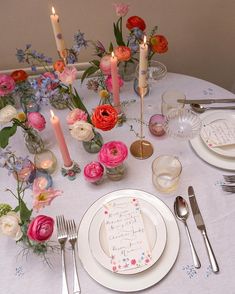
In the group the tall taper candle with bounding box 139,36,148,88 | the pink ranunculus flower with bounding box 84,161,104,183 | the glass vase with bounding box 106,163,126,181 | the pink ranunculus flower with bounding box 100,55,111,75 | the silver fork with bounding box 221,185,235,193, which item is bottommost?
the silver fork with bounding box 221,185,235,193

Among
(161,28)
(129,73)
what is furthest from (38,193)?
(161,28)

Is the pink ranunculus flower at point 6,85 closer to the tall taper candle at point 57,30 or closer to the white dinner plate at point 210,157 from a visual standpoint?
the tall taper candle at point 57,30

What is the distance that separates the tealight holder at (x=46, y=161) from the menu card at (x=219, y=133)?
0.50 meters

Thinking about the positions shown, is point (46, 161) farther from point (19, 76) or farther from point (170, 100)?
point (170, 100)

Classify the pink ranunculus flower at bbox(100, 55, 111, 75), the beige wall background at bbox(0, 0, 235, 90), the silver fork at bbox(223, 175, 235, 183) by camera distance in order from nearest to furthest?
the silver fork at bbox(223, 175, 235, 183)
the pink ranunculus flower at bbox(100, 55, 111, 75)
the beige wall background at bbox(0, 0, 235, 90)

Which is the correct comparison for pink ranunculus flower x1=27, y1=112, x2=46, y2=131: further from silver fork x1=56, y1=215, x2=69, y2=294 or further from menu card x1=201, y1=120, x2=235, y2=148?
menu card x1=201, y1=120, x2=235, y2=148

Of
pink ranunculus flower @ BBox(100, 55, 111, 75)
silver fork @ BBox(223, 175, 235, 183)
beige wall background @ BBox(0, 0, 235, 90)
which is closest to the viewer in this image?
silver fork @ BBox(223, 175, 235, 183)

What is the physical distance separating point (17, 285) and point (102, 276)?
0.22 meters

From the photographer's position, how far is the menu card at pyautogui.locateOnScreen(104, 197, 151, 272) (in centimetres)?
72

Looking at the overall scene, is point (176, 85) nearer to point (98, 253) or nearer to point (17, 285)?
point (98, 253)

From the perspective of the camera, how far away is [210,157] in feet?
3.00

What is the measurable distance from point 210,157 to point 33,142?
582 mm

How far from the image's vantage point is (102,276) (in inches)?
28.0

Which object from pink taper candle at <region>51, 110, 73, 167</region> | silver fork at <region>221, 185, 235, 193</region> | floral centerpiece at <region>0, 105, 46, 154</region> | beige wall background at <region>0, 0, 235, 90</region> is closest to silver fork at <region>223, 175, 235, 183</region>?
silver fork at <region>221, 185, 235, 193</region>
